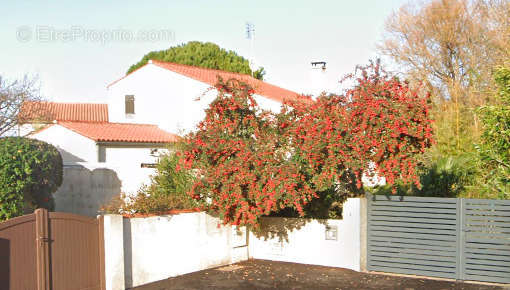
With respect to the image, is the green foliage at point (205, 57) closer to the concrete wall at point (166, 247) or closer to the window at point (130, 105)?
the window at point (130, 105)

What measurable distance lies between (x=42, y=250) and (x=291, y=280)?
5.10 m

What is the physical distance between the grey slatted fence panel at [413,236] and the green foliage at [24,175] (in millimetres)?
8880

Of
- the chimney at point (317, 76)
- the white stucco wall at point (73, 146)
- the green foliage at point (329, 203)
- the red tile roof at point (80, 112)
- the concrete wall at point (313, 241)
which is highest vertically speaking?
the chimney at point (317, 76)

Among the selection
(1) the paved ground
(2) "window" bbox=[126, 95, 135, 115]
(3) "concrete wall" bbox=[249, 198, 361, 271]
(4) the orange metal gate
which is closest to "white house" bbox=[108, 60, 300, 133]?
(2) "window" bbox=[126, 95, 135, 115]

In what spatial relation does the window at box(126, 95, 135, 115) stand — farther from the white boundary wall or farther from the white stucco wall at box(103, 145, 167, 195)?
the white boundary wall

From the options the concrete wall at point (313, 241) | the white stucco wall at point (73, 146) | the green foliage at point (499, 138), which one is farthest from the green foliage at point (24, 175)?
the green foliage at point (499, 138)

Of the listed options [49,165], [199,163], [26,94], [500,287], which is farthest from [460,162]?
[26,94]

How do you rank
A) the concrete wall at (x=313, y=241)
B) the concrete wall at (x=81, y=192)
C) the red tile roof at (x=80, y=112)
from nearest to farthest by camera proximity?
1. the concrete wall at (x=313, y=241)
2. the concrete wall at (x=81, y=192)
3. the red tile roof at (x=80, y=112)

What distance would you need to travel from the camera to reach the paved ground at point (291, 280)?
33.9ft

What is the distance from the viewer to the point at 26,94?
20.6 metres

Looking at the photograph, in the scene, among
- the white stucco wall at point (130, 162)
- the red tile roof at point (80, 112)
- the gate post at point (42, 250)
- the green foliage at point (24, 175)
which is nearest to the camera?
the gate post at point (42, 250)

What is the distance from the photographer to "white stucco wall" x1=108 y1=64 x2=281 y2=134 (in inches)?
1072

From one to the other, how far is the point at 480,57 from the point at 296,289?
20.2 metres

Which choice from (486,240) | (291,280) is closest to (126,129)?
(291,280)
